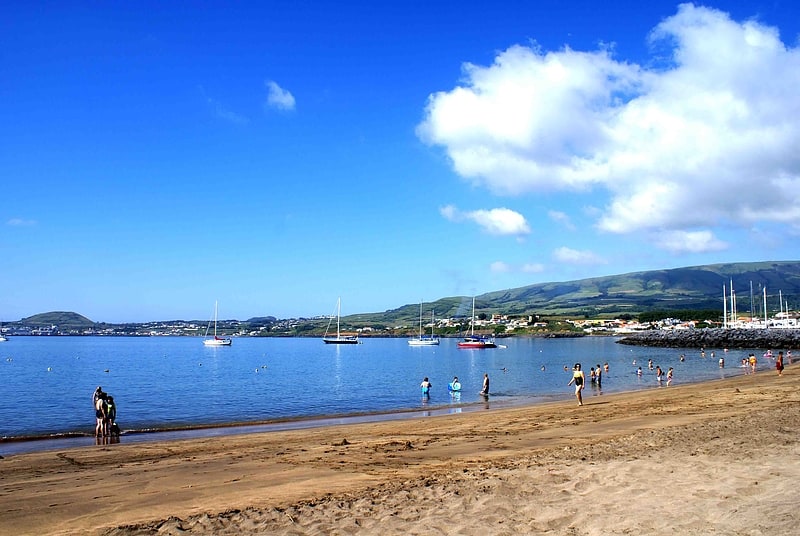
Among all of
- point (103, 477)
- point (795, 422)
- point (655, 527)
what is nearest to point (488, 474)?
point (655, 527)

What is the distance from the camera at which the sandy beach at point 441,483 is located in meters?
8.94

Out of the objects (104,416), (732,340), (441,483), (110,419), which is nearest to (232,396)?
(110,419)

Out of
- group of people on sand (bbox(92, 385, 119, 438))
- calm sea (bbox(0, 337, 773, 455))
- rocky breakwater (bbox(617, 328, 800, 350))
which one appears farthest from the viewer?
rocky breakwater (bbox(617, 328, 800, 350))

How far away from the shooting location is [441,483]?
11.6m

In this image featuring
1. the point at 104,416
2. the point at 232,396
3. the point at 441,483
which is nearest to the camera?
the point at 441,483

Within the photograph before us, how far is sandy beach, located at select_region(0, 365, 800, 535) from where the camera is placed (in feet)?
29.3

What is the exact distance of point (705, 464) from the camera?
1195cm

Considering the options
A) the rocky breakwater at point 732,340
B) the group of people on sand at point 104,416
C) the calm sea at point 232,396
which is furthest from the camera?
the rocky breakwater at point 732,340

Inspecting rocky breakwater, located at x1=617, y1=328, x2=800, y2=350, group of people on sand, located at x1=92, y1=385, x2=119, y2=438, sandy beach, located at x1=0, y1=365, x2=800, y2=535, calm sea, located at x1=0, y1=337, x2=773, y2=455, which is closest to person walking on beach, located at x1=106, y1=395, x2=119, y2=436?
group of people on sand, located at x1=92, y1=385, x2=119, y2=438

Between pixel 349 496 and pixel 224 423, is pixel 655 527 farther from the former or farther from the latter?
pixel 224 423

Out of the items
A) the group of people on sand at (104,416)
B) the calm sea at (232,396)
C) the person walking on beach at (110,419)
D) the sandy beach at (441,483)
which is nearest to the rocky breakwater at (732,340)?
the calm sea at (232,396)

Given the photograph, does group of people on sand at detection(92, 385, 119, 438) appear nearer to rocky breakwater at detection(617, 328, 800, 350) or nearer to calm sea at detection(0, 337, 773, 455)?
calm sea at detection(0, 337, 773, 455)

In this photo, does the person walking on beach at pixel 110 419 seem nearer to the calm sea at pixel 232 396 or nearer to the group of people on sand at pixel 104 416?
the group of people on sand at pixel 104 416

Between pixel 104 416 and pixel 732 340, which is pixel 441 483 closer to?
pixel 104 416
